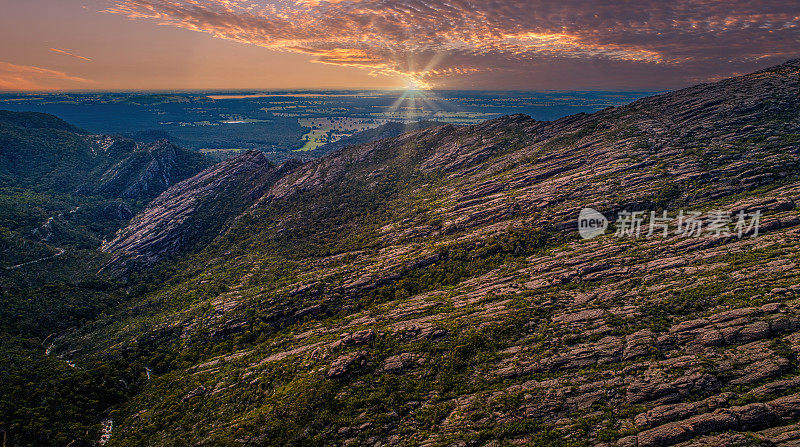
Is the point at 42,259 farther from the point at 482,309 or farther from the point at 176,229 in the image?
the point at 482,309

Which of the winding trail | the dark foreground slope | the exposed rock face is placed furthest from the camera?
the exposed rock face

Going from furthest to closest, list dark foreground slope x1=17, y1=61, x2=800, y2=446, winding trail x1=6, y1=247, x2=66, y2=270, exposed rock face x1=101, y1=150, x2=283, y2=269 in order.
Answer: exposed rock face x1=101, y1=150, x2=283, y2=269 < winding trail x1=6, y1=247, x2=66, y2=270 < dark foreground slope x1=17, y1=61, x2=800, y2=446

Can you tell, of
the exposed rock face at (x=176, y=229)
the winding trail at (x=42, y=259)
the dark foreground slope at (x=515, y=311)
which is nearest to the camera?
the dark foreground slope at (x=515, y=311)

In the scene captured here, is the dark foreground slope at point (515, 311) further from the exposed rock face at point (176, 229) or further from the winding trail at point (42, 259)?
the winding trail at point (42, 259)

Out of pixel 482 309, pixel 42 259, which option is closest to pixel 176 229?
pixel 42 259

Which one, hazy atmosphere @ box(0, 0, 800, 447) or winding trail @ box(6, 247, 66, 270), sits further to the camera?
winding trail @ box(6, 247, 66, 270)

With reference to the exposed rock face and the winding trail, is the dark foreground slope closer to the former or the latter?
the exposed rock face

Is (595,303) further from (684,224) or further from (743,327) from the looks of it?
(684,224)

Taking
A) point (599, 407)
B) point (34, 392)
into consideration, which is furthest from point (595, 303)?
point (34, 392)
